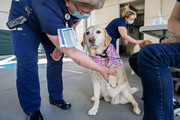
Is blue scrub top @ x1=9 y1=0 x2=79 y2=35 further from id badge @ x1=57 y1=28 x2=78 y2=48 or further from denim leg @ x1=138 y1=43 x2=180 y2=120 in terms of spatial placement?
denim leg @ x1=138 y1=43 x2=180 y2=120

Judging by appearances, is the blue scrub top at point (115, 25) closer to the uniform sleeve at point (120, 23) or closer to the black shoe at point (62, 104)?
the uniform sleeve at point (120, 23)

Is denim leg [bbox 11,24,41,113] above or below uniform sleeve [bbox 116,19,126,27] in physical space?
below

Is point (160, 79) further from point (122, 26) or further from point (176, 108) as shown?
point (122, 26)

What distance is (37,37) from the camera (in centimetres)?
119

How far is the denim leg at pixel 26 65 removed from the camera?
1083 millimetres

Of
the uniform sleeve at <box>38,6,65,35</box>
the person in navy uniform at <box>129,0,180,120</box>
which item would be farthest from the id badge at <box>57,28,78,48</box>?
the person in navy uniform at <box>129,0,180,120</box>

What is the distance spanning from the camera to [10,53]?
19.7 feet

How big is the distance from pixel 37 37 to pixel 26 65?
287mm

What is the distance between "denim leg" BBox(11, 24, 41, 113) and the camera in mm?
1083

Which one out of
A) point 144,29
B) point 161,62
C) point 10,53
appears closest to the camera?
point 161,62

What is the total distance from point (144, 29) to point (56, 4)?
4.78ft

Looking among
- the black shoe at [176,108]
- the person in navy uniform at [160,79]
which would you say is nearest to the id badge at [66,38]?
the person in navy uniform at [160,79]

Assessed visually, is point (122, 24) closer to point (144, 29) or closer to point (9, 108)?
point (144, 29)

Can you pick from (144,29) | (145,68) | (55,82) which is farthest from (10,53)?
(145,68)
